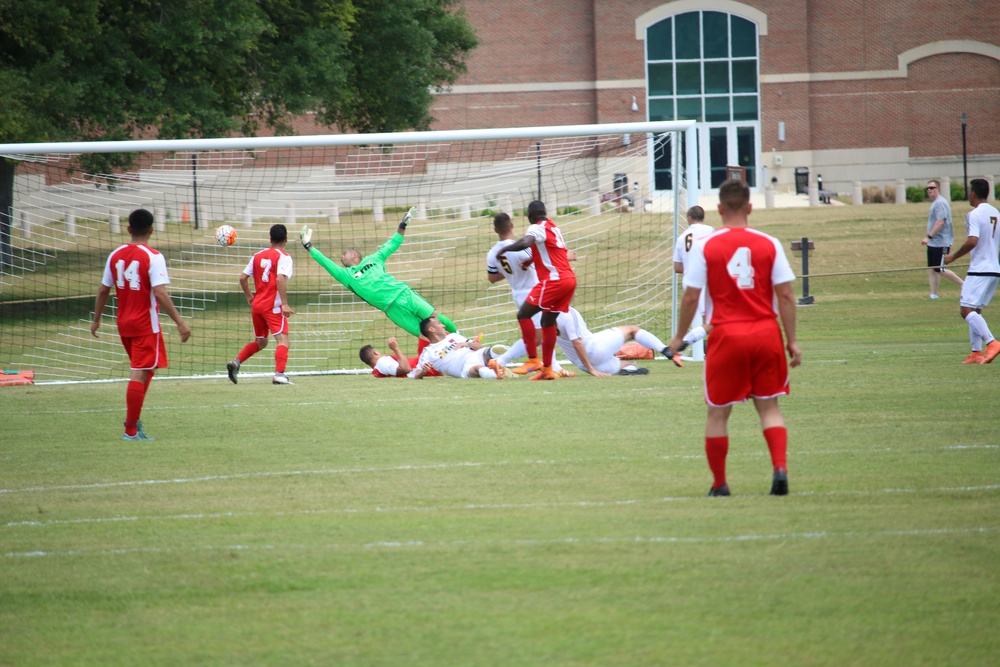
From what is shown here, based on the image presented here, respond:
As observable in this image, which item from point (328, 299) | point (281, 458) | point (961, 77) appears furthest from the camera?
point (961, 77)

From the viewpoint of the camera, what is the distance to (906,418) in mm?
9625

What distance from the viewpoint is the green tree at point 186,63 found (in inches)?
842

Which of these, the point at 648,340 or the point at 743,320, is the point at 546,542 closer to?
the point at 743,320

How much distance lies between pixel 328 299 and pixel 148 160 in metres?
6.07

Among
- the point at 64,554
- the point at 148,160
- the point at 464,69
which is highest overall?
the point at 464,69

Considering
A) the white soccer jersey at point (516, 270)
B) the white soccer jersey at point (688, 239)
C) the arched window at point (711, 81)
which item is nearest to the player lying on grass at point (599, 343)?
the white soccer jersey at point (516, 270)

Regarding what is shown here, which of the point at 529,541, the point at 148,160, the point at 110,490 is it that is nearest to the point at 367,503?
the point at 529,541

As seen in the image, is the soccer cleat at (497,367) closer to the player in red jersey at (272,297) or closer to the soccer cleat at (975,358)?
the player in red jersey at (272,297)

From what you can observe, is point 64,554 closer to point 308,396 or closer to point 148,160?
point 308,396

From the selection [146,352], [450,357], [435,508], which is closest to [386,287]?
[450,357]

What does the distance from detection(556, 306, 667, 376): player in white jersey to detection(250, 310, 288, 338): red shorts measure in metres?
3.48

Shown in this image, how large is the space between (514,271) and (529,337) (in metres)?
0.86

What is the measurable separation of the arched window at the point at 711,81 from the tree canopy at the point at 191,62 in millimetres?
29208

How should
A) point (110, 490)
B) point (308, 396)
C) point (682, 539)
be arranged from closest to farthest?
point (682, 539)
point (110, 490)
point (308, 396)
